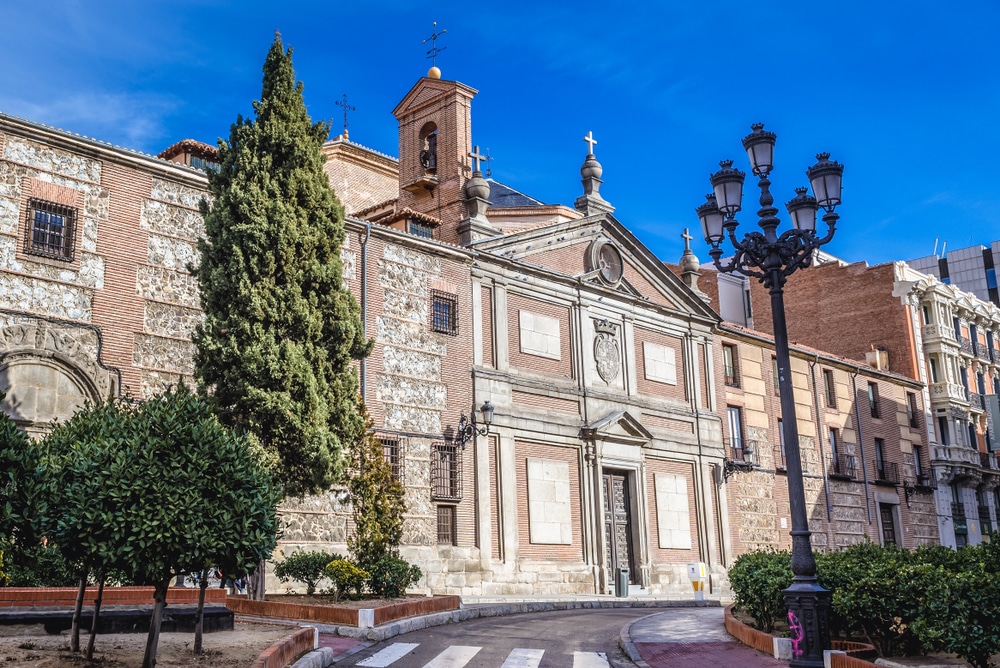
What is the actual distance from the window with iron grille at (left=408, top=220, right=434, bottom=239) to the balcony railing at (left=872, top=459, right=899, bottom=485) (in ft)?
72.4

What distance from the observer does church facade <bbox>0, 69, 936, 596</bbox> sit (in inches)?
706

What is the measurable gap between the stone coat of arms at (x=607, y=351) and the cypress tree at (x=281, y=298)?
1146cm

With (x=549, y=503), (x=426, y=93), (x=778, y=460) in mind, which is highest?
(x=426, y=93)

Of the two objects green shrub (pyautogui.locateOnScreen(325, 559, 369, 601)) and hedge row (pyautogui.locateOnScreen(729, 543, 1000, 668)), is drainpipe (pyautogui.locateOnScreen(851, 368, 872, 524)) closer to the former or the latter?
hedge row (pyautogui.locateOnScreen(729, 543, 1000, 668))

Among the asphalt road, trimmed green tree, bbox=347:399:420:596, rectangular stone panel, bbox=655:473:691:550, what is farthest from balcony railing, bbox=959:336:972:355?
trimmed green tree, bbox=347:399:420:596

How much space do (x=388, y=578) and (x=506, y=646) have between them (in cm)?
425

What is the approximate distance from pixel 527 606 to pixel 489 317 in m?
8.27

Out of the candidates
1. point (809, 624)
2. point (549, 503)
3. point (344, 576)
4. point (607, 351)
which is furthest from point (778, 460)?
point (809, 624)

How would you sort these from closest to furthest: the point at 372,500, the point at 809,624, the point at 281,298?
the point at 809,624
the point at 281,298
the point at 372,500

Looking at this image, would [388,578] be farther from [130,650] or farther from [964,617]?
[964,617]

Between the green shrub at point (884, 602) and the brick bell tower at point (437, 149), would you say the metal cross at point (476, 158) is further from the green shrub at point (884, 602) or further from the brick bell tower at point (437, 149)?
the green shrub at point (884, 602)

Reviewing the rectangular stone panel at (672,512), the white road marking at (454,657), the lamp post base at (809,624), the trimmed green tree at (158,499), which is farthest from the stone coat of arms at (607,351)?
the trimmed green tree at (158,499)

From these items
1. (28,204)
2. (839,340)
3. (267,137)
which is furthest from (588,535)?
(839,340)

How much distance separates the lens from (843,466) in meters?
36.8
